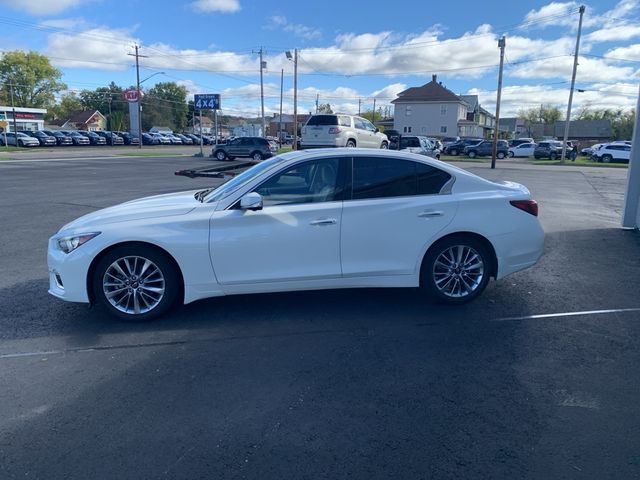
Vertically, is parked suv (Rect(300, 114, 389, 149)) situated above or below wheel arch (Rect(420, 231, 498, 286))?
above

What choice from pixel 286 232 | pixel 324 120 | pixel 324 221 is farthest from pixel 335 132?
pixel 286 232

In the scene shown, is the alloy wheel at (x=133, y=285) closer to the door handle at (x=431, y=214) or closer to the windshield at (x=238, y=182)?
the windshield at (x=238, y=182)

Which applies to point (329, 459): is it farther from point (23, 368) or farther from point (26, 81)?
point (26, 81)

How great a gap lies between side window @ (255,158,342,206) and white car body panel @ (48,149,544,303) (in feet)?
0.27

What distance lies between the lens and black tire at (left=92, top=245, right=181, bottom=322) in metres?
4.35

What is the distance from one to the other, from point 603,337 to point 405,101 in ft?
255

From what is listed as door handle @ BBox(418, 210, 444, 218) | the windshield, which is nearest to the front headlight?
the windshield

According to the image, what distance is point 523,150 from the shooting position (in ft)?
168

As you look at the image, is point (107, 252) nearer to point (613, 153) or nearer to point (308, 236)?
point (308, 236)

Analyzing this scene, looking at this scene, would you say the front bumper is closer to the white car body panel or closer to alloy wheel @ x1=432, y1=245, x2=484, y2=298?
the white car body panel

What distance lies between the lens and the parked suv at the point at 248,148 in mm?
33844

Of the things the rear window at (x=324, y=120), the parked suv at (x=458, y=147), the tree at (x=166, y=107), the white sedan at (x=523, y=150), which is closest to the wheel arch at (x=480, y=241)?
the rear window at (x=324, y=120)

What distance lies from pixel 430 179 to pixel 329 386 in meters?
2.49

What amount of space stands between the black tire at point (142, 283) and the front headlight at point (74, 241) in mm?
215
